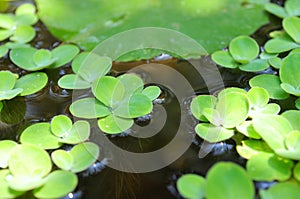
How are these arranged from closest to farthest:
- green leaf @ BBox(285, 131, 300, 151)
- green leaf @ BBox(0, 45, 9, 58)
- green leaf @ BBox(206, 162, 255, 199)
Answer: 1. green leaf @ BBox(206, 162, 255, 199)
2. green leaf @ BBox(285, 131, 300, 151)
3. green leaf @ BBox(0, 45, 9, 58)

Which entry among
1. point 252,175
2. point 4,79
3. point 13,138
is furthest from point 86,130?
point 252,175

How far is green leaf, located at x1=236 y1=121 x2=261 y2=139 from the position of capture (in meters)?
1.02

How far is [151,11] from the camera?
1.47 metres

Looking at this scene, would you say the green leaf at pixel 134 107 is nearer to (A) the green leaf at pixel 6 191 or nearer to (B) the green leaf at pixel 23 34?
(A) the green leaf at pixel 6 191

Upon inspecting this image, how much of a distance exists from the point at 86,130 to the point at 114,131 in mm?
74

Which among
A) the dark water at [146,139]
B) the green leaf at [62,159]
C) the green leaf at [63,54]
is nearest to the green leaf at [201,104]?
the dark water at [146,139]

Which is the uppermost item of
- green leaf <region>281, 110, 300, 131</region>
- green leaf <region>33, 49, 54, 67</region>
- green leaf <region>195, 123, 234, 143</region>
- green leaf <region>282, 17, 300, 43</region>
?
green leaf <region>282, 17, 300, 43</region>

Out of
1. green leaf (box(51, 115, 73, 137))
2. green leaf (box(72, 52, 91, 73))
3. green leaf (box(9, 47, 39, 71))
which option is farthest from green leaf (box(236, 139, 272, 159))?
green leaf (box(9, 47, 39, 71))

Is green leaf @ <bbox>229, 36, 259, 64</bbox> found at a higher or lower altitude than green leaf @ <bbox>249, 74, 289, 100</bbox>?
higher

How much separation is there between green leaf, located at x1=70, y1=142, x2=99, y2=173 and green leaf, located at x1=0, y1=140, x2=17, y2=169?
16 centimetres

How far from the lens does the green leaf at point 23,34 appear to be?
143cm

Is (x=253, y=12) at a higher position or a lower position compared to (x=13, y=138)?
higher

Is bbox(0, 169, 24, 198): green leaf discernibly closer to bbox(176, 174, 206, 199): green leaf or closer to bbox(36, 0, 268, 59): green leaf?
bbox(176, 174, 206, 199): green leaf

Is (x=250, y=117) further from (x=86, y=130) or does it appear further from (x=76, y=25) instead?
(x=76, y=25)
